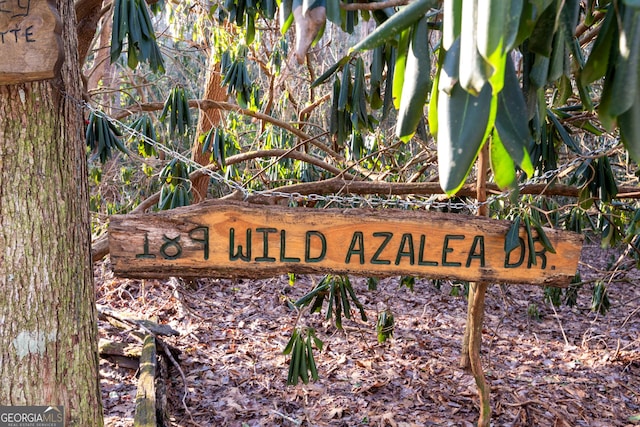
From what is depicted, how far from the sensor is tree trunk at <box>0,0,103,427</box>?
1689 mm

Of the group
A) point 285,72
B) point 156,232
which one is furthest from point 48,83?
point 285,72

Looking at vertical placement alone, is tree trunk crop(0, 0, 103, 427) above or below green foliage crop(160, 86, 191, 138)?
below

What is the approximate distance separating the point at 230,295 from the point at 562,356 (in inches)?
123

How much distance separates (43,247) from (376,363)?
2985 mm

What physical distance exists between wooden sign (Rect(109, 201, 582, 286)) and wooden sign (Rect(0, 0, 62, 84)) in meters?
0.54

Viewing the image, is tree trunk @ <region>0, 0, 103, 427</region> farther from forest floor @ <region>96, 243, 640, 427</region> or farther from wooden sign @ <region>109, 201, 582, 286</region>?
forest floor @ <region>96, 243, 640, 427</region>

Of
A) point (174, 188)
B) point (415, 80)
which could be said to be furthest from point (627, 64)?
point (174, 188)

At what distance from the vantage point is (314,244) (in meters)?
1.96

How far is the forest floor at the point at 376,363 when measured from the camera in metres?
3.46

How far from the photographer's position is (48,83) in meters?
1.73

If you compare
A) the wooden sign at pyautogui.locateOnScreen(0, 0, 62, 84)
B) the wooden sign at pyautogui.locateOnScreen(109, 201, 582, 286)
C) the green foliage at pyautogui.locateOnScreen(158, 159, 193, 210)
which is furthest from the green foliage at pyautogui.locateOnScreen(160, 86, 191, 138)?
the wooden sign at pyautogui.locateOnScreen(0, 0, 62, 84)

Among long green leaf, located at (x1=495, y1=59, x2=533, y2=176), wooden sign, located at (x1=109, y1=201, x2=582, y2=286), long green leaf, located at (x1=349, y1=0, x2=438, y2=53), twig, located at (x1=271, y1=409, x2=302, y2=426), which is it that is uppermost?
long green leaf, located at (x1=349, y1=0, x2=438, y2=53)

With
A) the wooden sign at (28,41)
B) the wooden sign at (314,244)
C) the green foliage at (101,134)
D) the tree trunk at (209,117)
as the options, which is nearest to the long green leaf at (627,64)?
the wooden sign at (314,244)

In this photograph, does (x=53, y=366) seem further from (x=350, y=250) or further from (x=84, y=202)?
(x=350, y=250)
